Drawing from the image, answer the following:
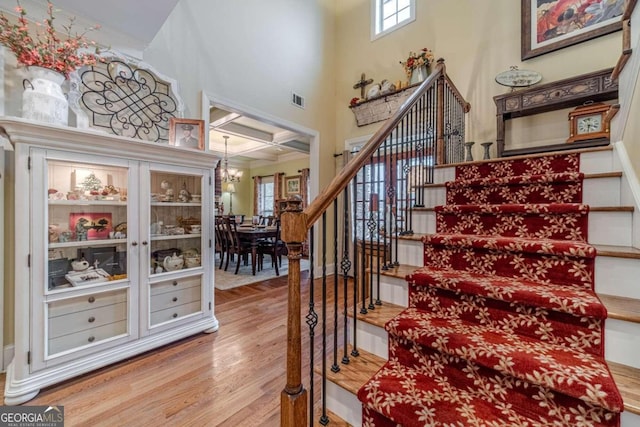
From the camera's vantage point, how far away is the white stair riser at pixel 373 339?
4.40 feet

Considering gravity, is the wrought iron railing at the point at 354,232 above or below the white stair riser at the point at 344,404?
above

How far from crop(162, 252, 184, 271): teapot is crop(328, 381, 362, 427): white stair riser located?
1829 mm

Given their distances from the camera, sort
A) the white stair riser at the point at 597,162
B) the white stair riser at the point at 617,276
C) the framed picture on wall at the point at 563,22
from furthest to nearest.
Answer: the framed picture on wall at the point at 563,22
the white stair riser at the point at 597,162
the white stair riser at the point at 617,276

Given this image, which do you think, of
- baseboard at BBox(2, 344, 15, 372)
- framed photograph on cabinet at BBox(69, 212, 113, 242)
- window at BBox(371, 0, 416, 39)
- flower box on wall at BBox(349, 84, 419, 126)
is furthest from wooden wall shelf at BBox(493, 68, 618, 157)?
baseboard at BBox(2, 344, 15, 372)

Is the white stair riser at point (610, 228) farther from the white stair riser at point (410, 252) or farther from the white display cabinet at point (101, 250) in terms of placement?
the white display cabinet at point (101, 250)

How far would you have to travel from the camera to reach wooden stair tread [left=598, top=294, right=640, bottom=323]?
3.23ft

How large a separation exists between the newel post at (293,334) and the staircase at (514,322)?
24 cm

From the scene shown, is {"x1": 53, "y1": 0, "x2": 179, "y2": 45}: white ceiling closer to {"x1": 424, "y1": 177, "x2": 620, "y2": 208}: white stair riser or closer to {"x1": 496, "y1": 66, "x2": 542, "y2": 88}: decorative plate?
{"x1": 424, "y1": 177, "x2": 620, "y2": 208}: white stair riser

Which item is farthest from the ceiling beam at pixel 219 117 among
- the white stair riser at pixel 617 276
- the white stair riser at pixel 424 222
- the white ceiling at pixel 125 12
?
the white stair riser at pixel 617 276

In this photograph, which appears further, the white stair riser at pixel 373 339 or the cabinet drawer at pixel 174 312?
the cabinet drawer at pixel 174 312

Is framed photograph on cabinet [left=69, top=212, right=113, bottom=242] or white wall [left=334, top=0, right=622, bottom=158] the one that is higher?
white wall [left=334, top=0, right=622, bottom=158]

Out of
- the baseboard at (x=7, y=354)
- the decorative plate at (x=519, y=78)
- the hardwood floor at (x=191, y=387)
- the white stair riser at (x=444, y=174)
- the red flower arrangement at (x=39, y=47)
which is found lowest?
the hardwood floor at (x=191, y=387)

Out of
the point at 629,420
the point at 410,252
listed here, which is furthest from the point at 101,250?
the point at 629,420

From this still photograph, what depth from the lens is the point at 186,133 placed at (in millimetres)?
2574
